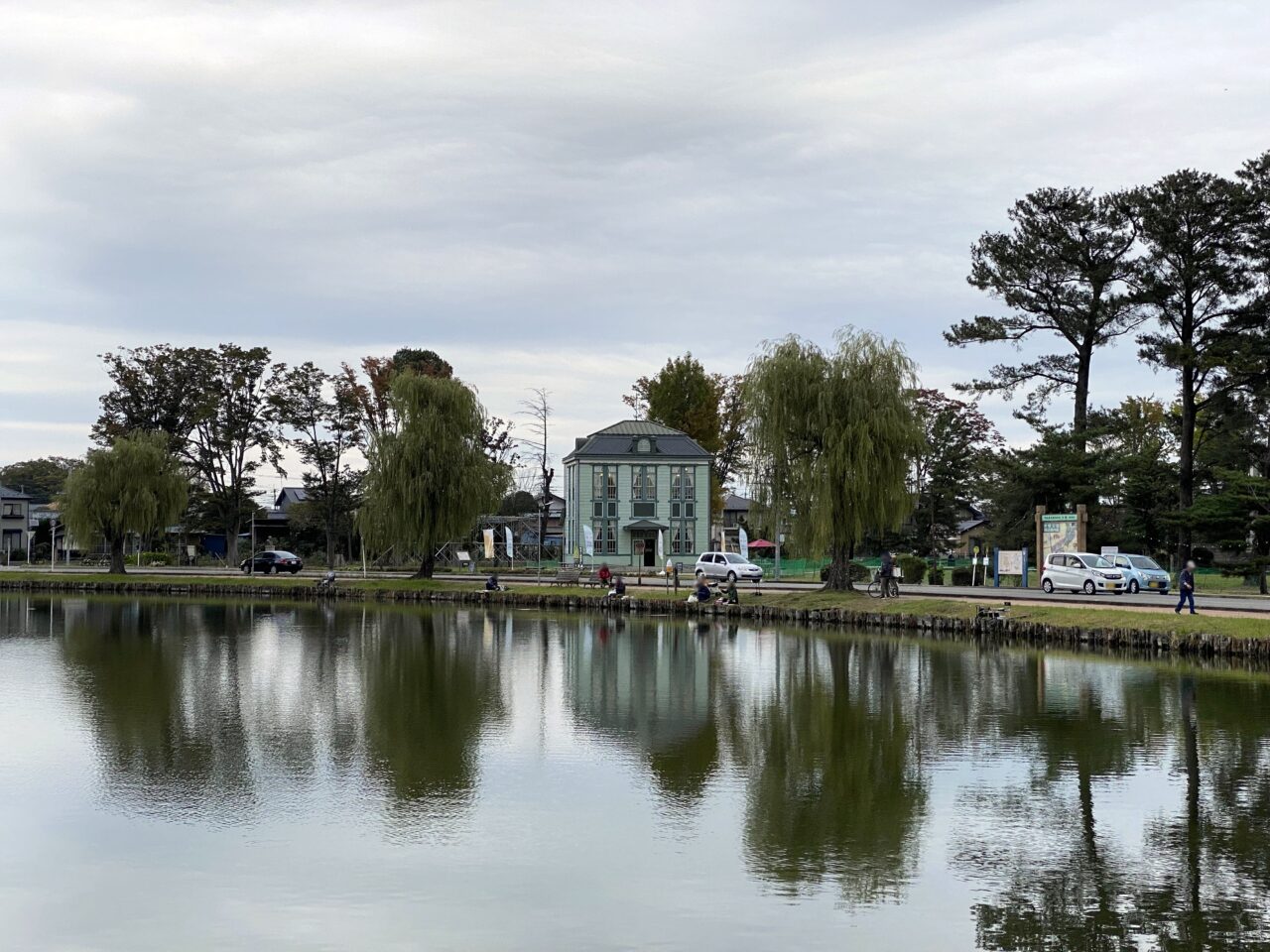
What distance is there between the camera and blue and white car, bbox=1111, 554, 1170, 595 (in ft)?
156

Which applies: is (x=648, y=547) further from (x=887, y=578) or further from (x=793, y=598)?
(x=887, y=578)

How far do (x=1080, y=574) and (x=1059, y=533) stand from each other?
4399 mm

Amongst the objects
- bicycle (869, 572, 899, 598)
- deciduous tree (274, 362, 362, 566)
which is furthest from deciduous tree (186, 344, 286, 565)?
bicycle (869, 572, 899, 598)

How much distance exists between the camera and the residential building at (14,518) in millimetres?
109188

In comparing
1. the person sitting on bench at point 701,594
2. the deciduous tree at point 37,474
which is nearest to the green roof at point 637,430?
the person sitting on bench at point 701,594

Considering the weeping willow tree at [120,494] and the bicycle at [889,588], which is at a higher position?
the weeping willow tree at [120,494]

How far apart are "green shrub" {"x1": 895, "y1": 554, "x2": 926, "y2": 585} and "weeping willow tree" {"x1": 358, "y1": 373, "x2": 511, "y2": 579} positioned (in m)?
20.1

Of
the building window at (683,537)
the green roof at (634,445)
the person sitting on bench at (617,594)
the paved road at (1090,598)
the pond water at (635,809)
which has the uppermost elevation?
the green roof at (634,445)

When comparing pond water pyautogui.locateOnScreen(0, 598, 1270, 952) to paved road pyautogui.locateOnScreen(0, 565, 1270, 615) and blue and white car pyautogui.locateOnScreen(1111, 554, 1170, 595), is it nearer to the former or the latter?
paved road pyautogui.locateOnScreen(0, 565, 1270, 615)

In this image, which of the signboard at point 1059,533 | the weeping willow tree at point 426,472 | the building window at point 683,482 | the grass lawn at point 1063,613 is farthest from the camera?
the building window at point 683,482

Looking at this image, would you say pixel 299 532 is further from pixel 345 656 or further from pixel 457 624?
pixel 345 656

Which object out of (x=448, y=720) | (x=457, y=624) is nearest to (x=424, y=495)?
(x=457, y=624)

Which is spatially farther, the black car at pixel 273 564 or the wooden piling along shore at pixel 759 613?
the black car at pixel 273 564

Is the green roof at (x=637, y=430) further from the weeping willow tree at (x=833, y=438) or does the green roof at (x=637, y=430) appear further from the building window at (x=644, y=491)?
the weeping willow tree at (x=833, y=438)
